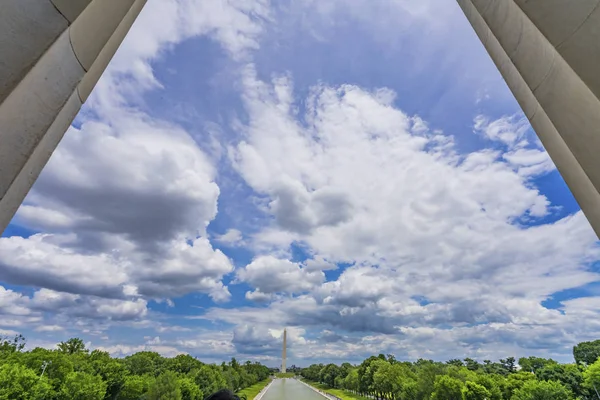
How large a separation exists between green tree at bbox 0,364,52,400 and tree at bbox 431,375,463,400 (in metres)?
53.8

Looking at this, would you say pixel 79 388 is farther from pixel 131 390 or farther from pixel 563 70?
pixel 563 70

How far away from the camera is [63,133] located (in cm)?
453

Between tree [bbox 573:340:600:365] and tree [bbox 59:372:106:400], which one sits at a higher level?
tree [bbox 573:340:600:365]

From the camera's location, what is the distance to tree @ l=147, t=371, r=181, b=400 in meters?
45.3

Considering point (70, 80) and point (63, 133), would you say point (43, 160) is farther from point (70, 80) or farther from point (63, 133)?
point (70, 80)

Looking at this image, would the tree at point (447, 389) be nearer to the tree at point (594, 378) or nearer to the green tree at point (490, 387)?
the green tree at point (490, 387)

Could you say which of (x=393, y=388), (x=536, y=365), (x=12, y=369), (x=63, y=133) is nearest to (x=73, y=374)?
(x=12, y=369)

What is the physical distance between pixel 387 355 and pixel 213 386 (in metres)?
104

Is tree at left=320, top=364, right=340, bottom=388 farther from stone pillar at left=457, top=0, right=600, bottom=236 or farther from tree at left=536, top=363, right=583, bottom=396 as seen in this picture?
stone pillar at left=457, top=0, right=600, bottom=236

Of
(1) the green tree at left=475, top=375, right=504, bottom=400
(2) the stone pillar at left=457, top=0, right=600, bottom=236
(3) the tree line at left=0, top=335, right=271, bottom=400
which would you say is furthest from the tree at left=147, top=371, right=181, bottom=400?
(2) the stone pillar at left=457, top=0, right=600, bottom=236

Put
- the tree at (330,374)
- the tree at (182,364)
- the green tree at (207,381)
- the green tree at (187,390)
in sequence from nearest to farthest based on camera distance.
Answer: the green tree at (187,390) → the green tree at (207,381) → the tree at (182,364) → the tree at (330,374)

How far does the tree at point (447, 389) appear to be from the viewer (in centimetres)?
5138

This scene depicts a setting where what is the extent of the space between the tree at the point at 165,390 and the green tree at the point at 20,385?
12631mm

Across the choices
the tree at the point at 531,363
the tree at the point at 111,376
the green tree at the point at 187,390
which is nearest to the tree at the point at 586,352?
the tree at the point at 531,363
